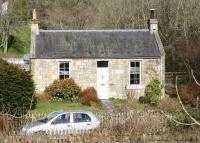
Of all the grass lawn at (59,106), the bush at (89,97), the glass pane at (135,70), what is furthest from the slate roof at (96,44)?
the grass lawn at (59,106)

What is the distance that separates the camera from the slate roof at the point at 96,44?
1345 inches

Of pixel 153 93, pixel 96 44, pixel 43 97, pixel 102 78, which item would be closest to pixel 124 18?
pixel 96 44

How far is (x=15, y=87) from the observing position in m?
28.8

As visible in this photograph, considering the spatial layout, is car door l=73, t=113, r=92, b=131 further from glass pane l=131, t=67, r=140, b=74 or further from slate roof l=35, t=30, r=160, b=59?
glass pane l=131, t=67, r=140, b=74

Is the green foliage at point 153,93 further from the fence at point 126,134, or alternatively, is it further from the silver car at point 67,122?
the fence at point 126,134

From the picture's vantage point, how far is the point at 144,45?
34938 mm

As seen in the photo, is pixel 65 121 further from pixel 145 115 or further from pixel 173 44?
pixel 173 44

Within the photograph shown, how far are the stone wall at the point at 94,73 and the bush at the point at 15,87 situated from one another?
386 centimetres

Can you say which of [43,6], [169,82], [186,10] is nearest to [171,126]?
[169,82]

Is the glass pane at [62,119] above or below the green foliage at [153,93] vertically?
below

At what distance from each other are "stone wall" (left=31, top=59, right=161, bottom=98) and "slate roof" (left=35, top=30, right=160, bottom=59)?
0.40 metres

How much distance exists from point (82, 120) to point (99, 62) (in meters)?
12.8

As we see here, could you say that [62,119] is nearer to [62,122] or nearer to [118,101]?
[62,122]

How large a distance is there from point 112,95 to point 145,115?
1392cm
